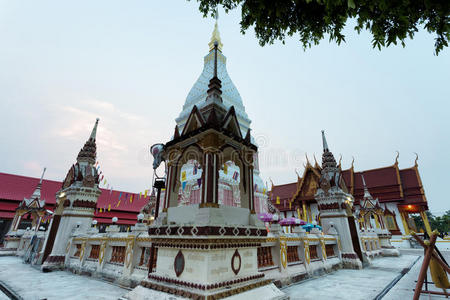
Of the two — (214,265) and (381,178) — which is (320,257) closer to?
(214,265)

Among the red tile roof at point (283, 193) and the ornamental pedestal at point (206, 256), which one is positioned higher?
the red tile roof at point (283, 193)

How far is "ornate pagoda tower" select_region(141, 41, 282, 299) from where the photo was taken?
333cm

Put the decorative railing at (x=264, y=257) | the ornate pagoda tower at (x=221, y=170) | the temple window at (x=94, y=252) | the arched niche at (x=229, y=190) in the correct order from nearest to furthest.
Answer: the decorative railing at (x=264, y=257) < the temple window at (x=94, y=252) < the arched niche at (x=229, y=190) < the ornate pagoda tower at (x=221, y=170)

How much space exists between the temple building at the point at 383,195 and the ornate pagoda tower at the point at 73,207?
19817 mm

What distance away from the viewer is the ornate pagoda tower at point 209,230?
10.9ft

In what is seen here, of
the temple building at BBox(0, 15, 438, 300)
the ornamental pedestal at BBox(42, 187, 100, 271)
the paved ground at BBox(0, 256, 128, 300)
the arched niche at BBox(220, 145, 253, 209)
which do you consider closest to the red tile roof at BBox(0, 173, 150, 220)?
the temple building at BBox(0, 15, 438, 300)

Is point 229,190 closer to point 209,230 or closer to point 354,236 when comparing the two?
point 354,236

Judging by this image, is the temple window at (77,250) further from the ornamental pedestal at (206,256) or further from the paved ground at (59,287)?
the ornamental pedestal at (206,256)

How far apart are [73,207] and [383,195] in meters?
32.2

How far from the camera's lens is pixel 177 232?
3639 mm

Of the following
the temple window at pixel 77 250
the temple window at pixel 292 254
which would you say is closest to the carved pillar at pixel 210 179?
the temple window at pixel 292 254

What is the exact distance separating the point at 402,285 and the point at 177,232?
7528 mm

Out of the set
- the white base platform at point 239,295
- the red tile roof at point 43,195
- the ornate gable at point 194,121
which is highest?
the red tile roof at point 43,195

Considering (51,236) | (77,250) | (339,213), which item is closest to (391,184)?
(339,213)
